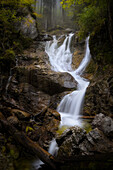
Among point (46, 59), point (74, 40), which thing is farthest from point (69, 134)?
point (74, 40)

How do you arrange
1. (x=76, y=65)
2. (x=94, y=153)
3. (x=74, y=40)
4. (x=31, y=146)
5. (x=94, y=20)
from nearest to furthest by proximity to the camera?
(x=94, y=153) → (x=31, y=146) → (x=94, y=20) → (x=76, y=65) → (x=74, y=40)

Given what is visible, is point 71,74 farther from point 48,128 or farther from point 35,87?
point 48,128

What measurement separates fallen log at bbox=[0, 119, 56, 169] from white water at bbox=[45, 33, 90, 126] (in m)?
2.18

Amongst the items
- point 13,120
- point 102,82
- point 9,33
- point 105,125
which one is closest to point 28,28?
point 9,33

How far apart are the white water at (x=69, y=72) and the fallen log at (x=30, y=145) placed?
7.17 feet

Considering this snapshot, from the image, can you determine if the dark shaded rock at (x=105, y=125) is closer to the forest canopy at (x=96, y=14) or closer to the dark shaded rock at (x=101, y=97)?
the dark shaded rock at (x=101, y=97)

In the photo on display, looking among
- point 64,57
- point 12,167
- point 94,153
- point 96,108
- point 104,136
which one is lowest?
point 12,167

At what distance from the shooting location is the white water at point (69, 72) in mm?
7463

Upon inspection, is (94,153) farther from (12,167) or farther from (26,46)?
(26,46)

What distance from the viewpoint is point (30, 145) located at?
14.8 feet

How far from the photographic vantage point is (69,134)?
4738mm

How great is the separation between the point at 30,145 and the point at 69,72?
9.21m

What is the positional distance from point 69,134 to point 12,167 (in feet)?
7.30

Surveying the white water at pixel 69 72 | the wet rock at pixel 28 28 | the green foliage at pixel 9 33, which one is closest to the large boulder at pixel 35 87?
the white water at pixel 69 72
